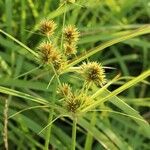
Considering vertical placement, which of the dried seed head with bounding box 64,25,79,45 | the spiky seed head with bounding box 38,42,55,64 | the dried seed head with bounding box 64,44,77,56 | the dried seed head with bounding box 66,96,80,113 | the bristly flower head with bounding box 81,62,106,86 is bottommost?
the dried seed head with bounding box 66,96,80,113

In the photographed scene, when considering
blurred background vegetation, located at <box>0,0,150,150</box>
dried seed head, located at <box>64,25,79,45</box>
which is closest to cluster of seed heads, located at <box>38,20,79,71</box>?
dried seed head, located at <box>64,25,79,45</box>

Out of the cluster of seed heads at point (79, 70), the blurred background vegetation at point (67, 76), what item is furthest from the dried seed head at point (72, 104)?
the blurred background vegetation at point (67, 76)

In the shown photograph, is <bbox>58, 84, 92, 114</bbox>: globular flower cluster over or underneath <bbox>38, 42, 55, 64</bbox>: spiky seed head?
underneath

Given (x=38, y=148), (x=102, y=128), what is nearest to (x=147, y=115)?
(x=102, y=128)

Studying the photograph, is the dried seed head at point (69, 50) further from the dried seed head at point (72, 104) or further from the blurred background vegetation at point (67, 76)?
the blurred background vegetation at point (67, 76)

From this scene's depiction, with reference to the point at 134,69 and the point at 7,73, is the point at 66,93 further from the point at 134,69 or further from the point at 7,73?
the point at 134,69

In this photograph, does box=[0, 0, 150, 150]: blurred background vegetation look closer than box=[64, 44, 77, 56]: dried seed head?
No

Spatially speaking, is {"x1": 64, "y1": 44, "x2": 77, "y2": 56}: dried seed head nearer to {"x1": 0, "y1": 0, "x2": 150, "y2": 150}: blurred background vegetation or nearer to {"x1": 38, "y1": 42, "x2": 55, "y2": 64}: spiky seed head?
{"x1": 38, "y1": 42, "x2": 55, "y2": 64}: spiky seed head

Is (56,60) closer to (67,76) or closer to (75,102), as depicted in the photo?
(75,102)

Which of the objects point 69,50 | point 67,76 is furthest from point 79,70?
point 67,76
